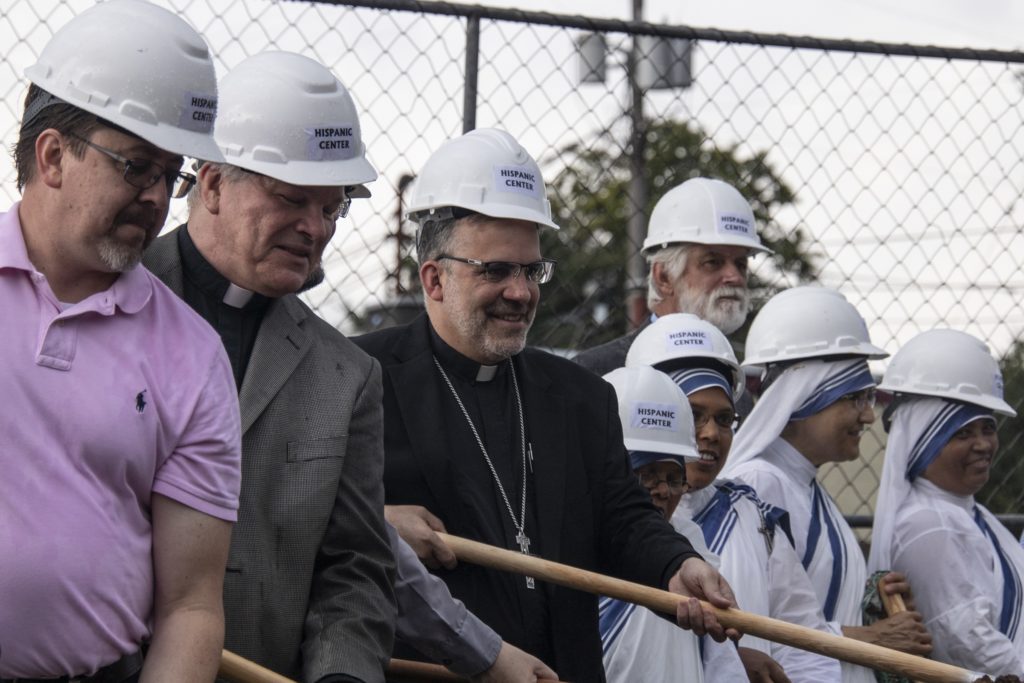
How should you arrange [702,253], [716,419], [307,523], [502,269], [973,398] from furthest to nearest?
[702,253]
[973,398]
[716,419]
[502,269]
[307,523]

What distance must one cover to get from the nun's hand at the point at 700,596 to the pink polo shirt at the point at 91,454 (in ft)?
5.12

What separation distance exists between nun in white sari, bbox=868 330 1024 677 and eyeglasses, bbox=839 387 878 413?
0.94ft

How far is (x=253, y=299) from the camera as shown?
3662 mm

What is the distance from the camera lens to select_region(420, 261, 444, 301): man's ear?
459 centimetres

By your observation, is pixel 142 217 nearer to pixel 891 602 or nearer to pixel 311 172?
pixel 311 172

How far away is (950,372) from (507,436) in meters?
2.29

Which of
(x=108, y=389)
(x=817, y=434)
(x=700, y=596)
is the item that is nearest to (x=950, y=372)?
(x=817, y=434)

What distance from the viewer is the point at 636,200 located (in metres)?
6.90

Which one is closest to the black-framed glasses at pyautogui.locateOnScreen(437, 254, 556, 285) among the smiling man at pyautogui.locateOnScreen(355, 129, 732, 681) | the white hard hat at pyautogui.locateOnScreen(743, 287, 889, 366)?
the smiling man at pyautogui.locateOnScreen(355, 129, 732, 681)

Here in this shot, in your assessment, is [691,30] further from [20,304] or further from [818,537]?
[20,304]

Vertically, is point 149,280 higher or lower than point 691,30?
lower

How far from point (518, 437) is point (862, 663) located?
1.03 meters

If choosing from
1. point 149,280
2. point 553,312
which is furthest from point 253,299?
point 553,312

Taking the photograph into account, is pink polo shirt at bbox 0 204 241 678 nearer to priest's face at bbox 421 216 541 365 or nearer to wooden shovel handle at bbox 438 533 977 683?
wooden shovel handle at bbox 438 533 977 683
